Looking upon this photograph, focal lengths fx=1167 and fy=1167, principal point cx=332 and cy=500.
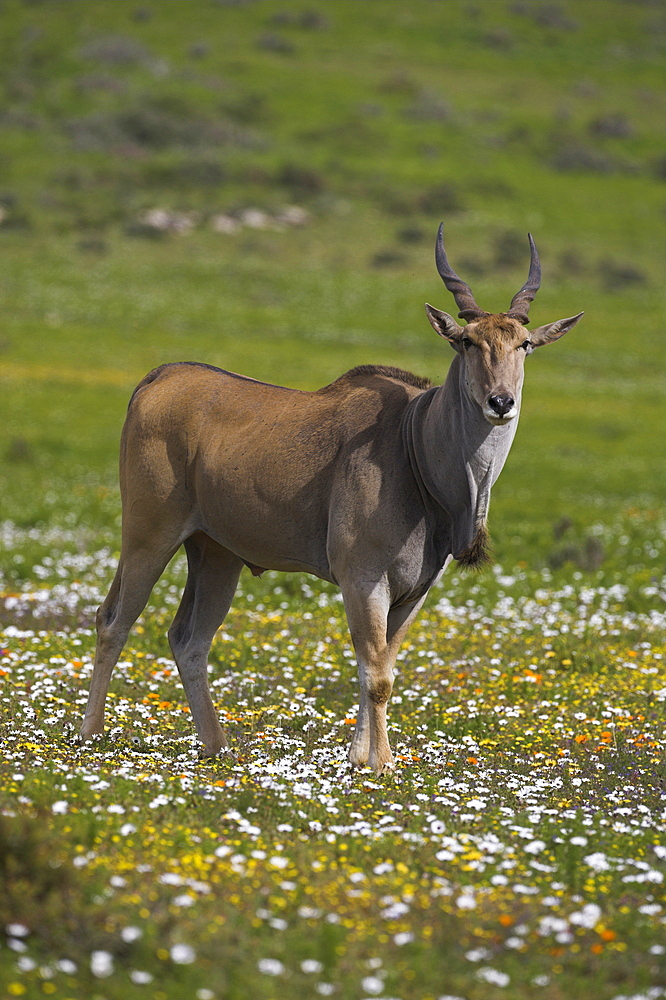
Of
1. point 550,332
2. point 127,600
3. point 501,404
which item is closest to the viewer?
point 501,404

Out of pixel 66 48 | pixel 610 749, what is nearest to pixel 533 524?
pixel 610 749

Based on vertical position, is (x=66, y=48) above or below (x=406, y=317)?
above

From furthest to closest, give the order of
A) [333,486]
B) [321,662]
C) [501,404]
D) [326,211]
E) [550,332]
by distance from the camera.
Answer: [326,211] < [321,662] < [333,486] < [550,332] < [501,404]

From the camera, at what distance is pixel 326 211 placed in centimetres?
5916

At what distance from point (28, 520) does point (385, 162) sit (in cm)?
5580

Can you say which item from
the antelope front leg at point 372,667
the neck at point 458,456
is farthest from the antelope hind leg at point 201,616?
the neck at point 458,456

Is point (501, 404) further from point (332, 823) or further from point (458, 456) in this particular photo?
point (332, 823)

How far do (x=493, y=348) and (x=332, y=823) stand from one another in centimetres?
322

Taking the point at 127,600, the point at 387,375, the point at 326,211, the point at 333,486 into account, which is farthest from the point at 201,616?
the point at 326,211

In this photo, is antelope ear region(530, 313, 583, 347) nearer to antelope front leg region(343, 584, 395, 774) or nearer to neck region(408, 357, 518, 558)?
neck region(408, 357, 518, 558)

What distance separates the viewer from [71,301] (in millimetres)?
42938

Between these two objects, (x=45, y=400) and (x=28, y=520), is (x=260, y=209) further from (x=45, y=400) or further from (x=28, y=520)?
(x=28, y=520)

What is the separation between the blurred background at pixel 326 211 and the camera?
97.6 feet

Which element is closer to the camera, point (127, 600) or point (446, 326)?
point (446, 326)
